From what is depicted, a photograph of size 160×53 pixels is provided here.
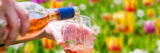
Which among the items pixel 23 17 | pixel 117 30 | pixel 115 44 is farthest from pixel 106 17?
pixel 23 17

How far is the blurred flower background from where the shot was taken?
6.25 feet

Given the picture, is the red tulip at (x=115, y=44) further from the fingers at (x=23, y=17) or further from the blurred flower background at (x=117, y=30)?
the fingers at (x=23, y=17)

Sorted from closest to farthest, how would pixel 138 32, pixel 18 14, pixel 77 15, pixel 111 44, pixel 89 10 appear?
pixel 18 14, pixel 77 15, pixel 111 44, pixel 138 32, pixel 89 10

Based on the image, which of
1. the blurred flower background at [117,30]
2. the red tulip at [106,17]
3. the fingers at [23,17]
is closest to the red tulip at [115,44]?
the blurred flower background at [117,30]

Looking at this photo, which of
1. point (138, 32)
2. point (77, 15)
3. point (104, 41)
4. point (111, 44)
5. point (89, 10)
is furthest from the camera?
point (89, 10)

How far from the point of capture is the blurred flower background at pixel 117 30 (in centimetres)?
191

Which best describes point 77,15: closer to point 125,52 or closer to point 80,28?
point 80,28

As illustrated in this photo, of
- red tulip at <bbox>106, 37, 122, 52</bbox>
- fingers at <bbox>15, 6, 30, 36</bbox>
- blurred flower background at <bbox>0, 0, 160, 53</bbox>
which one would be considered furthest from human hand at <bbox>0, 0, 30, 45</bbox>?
red tulip at <bbox>106, 37, 122, 52</bbox>

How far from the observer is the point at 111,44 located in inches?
74.7

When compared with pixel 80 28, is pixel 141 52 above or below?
below

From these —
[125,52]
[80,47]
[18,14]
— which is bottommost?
[125,52]

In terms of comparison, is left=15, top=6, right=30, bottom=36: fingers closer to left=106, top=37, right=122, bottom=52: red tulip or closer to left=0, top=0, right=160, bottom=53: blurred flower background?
left=0, top=0, right=160, bottom=53: blurred flower background

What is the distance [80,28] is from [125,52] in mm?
979

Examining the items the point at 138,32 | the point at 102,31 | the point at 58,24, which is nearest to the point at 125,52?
the point at 102,31
